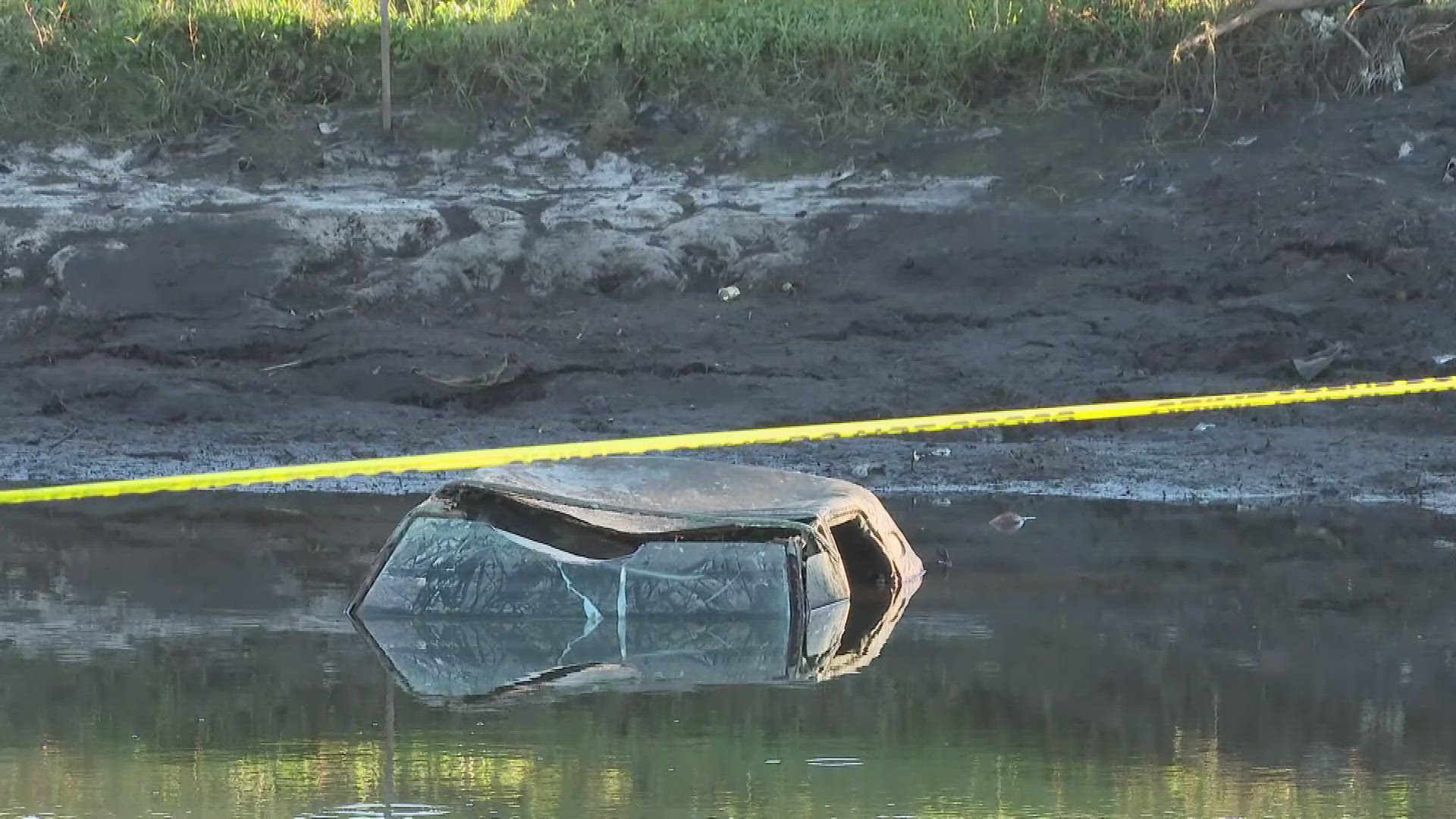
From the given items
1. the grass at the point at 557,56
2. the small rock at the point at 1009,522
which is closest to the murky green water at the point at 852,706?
the small rock at the point at 1009,522

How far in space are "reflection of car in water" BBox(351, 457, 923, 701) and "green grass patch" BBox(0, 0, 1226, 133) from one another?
28.3 ft

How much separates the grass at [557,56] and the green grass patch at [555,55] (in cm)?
1

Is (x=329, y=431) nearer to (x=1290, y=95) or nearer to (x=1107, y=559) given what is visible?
(x=1107, y=559)

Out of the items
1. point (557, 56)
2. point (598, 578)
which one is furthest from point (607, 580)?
point (557, 56)

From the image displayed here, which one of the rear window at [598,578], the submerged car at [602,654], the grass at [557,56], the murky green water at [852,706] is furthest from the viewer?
the grass at [557,56]

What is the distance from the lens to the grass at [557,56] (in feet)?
53.5

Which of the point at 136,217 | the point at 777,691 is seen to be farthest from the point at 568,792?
the point at 136,217

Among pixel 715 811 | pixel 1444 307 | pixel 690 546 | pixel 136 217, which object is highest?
pixel 136 217

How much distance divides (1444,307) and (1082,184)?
2802mm

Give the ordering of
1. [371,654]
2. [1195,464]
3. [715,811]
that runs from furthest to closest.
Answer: [1195,464] < [371,654] < [715,811]

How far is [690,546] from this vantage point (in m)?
7.85

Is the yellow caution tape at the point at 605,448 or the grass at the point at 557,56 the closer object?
the yellow caution tape at the point at 605,448

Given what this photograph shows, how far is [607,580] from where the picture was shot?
7840 millimetres

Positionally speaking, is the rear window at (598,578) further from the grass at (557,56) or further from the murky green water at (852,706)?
the grass at (557,56)
